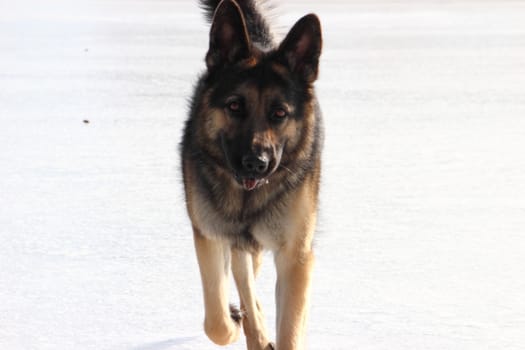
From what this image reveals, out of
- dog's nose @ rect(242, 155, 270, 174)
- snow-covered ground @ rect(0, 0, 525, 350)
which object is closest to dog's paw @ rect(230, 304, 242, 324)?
snow-covered ground @ rect(0, 0, 525, 350)

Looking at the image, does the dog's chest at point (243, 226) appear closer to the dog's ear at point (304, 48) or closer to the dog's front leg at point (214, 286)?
the dog's front leg at point (214, 286)

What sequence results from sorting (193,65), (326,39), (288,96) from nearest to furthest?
(288,96) → (193,65) → (326,39)

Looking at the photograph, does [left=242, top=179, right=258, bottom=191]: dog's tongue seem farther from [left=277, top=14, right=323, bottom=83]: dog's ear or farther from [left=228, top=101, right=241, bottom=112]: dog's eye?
[left=277, top=14, right=323, bottom=83]: dog's ear

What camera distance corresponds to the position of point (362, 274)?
476 cm

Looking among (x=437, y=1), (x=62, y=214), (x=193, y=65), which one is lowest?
(x=437, y=1)

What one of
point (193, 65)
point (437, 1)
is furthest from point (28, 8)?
point (193, 65)

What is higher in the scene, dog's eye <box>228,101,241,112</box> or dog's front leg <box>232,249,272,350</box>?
dog's eye <box>228,101,241,112</box>

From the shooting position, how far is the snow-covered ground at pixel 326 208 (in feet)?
13.8

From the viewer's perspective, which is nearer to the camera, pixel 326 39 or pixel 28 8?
pixel 326 39

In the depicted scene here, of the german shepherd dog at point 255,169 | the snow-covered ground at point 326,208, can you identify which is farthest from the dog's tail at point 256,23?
the german shepherd dog at point 255,169

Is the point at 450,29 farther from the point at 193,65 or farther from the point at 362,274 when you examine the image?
the point at 362,274

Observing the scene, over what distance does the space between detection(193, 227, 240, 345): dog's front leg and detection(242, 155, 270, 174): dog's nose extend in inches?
18.9

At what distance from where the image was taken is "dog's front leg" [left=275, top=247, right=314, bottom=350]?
3.76 m

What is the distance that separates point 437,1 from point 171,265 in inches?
789
